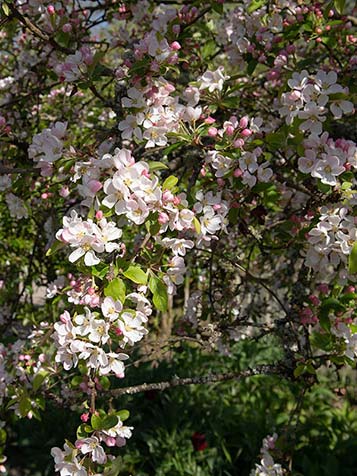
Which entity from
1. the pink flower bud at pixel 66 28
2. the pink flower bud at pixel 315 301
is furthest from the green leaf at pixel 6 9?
the pink flower bud at pixel 315 301

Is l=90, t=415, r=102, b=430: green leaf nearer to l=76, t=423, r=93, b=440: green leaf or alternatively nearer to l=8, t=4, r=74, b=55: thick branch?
l=76, t=423, r=93, b=440: green leaf

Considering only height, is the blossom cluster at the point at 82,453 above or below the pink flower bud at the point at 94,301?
below

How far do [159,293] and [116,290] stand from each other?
0.50 feet

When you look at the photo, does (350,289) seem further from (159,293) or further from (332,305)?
(159,293)

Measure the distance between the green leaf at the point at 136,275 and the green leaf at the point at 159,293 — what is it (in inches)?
2.9

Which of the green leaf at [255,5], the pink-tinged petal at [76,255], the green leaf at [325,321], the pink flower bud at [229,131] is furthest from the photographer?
the green leaf at [255,5]

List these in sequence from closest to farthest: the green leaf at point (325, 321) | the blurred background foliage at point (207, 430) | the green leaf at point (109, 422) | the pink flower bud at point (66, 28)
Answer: the green leaf at point (109, 422)
the green leaf at point (325, 321)
the pink flower bud at point (66, 28)
the blurred background foliage at point (207, 430)

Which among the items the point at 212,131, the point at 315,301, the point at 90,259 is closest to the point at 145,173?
the point at 90,259

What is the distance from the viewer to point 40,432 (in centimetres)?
352

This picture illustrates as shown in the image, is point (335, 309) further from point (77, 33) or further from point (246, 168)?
point (77, 33)

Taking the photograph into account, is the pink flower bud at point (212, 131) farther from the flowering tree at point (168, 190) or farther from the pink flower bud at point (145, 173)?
the pink flower bud at point (145, 173)

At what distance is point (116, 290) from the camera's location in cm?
122

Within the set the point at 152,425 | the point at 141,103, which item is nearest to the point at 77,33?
the point at 141,103

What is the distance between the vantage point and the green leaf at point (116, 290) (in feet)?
4.00
